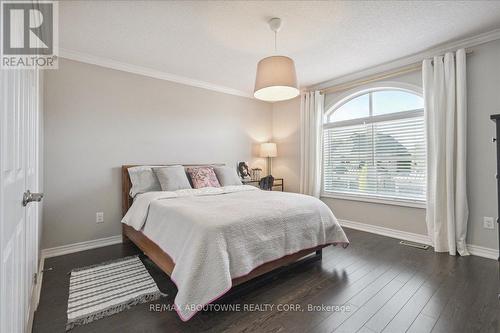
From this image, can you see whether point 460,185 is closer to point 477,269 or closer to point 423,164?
point 423,164

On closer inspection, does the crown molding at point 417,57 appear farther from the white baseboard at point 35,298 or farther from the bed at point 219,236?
the white baseboard at point 35,298

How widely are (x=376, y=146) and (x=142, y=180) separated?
3343mm

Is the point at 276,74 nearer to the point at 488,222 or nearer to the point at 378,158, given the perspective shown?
the point at 378,158

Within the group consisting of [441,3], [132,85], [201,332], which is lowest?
[201,332]

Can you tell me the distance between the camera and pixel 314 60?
3197 millimetres

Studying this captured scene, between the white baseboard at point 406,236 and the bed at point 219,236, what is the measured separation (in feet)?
4.33

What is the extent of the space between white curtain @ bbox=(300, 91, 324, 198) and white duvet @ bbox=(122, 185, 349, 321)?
1.74 m

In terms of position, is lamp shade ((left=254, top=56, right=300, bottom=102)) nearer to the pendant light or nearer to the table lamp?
the pendant light

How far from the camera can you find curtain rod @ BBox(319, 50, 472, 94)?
312 centimetres

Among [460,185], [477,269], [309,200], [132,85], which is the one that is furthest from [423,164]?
[132,85]

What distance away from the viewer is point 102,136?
10.1ft

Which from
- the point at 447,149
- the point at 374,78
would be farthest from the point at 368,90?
the point at 447,149

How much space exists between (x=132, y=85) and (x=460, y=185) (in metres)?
4.22

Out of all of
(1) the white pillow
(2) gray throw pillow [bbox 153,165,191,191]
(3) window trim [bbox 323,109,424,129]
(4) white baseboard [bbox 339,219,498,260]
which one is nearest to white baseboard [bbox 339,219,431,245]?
(4) white baseboard [bbox 339,219,498,260]
